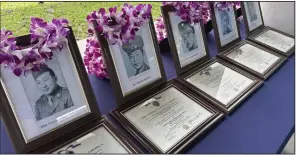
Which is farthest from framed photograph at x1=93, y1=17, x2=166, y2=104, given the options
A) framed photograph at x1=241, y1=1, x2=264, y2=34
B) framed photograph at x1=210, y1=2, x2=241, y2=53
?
framed photograph at x1=241, y1=1, x2=264, y2=34

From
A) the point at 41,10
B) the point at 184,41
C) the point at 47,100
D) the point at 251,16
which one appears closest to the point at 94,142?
the point at 47,100

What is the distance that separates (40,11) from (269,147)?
0.87 meters

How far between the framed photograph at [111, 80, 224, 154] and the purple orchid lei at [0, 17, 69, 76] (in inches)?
9.4

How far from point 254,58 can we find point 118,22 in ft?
2.12

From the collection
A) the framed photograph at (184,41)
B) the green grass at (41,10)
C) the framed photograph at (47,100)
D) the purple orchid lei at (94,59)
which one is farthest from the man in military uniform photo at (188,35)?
the framed photograph at (47,100)

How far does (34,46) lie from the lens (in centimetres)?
51

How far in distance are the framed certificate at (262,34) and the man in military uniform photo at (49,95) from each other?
93 centimetres

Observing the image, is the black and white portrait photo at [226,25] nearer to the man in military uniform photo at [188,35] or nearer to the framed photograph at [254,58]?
the framed photograph at [254,58]

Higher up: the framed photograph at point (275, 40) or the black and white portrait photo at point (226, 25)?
the black and white portrait photo at point (226, 25)

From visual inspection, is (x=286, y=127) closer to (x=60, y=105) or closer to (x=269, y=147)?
(x=269, y=147)

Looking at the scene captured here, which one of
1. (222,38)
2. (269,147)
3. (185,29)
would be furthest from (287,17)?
(269,147)

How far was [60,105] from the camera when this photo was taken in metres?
0.56

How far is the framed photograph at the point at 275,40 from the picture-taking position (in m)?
1.14

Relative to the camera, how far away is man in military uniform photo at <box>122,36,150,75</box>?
68cm
